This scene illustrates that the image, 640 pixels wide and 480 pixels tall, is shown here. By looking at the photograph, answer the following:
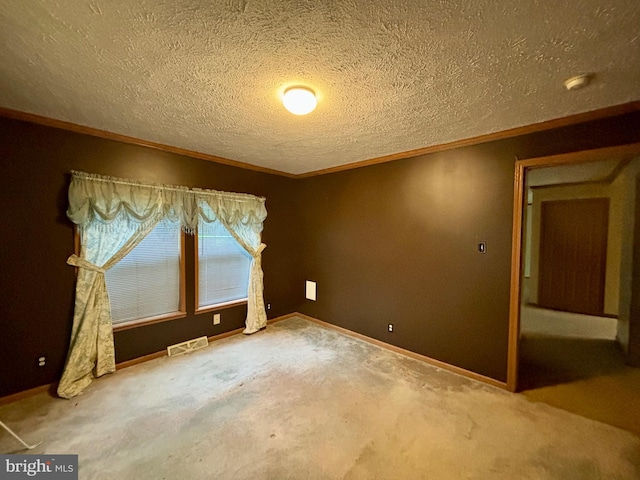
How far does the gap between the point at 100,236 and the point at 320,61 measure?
2.64 meters

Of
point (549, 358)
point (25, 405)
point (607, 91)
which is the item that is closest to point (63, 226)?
point (25, 405)

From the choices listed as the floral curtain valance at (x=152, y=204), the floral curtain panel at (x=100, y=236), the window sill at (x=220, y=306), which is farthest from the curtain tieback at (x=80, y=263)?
the window sill at (x=220, y=306)

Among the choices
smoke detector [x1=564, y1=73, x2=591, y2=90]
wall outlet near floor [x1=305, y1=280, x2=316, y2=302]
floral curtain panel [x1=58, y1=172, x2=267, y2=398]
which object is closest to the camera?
smoke detector [x1=564, y1=73, x2=591, y2=90]

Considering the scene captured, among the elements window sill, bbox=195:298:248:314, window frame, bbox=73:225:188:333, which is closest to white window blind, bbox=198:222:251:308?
window sill, bbox=195:298:248:314

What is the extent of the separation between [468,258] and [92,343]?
12.6 ft

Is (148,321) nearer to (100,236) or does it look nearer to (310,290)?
(100,236)

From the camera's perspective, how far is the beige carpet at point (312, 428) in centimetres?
160

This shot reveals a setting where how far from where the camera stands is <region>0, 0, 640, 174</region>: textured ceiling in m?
1.16

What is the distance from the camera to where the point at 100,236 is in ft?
8.48

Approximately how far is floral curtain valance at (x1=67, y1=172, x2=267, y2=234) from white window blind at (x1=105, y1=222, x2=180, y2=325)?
0.76 feet

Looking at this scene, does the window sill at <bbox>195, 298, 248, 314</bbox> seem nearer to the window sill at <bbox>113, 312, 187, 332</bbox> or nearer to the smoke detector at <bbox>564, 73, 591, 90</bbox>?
the window sill at <bbox>113, 312, 187, 332</bbox>

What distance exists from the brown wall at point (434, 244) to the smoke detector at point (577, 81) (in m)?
0.68

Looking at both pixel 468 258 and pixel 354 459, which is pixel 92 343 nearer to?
pixel 354 459

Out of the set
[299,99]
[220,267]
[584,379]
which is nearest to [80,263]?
[220,267]
